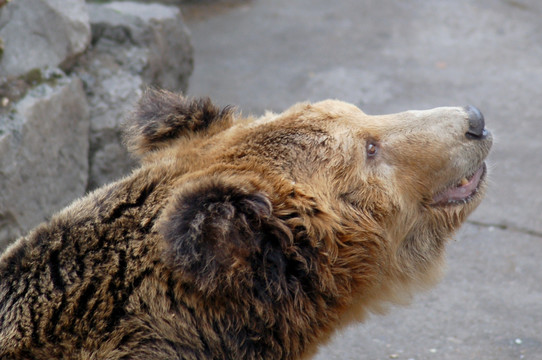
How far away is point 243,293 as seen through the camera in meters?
2.64

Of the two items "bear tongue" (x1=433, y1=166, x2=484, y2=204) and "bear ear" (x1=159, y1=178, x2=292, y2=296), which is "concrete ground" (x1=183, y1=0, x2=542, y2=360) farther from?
"bear ear" (x1=159, y1=178, x2=292, y2=296)

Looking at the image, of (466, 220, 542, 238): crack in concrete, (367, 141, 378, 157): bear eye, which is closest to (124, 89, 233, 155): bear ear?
(367, 141, 378, 157): bear eye

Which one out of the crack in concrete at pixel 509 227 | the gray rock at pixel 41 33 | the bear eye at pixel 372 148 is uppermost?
the bear eye at pixel 372 148

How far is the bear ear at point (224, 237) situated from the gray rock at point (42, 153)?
2.57m

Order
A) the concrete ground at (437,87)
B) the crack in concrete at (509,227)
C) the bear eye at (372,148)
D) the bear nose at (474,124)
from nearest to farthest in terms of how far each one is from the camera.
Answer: the bear eye at (372,148)
the bear nose at (474,124)
the concrete ground at (437,87)
the crack in concrete at (509,227)

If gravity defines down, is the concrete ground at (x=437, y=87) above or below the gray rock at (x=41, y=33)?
below

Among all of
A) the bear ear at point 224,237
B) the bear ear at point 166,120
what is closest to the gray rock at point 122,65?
the bear ear at point 166,120

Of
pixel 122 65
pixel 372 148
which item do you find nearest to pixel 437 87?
pixel 122 65

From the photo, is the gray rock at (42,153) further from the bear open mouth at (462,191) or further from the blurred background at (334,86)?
the bear open mouth at (462,191)

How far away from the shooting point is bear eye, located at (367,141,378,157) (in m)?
3.21

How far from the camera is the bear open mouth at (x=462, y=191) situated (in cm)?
340

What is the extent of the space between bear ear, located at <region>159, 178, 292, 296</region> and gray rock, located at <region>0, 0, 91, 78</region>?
122 inches

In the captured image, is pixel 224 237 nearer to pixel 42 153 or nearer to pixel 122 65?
pixel 42 153

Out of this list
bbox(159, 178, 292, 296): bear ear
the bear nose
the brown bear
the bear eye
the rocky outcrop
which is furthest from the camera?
the rocky outcrop
